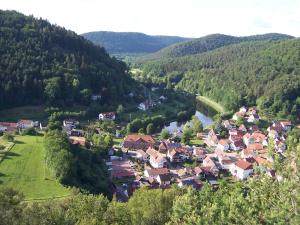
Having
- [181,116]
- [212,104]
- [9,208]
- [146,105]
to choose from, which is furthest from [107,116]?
[9,208]

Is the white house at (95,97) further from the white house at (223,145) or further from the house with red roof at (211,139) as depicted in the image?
the white house at (223,145)

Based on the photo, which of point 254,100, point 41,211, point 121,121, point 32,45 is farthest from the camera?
point 254,100

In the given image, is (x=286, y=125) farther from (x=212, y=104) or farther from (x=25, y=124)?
(x=25, y=124)

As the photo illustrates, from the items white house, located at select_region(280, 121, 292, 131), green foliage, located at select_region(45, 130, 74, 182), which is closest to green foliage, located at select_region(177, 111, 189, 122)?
white house, located at select_region(280, 121, 292, 131)

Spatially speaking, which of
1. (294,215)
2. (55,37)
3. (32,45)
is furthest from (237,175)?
(55,37)

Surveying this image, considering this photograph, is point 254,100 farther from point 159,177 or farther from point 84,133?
point 159,177
